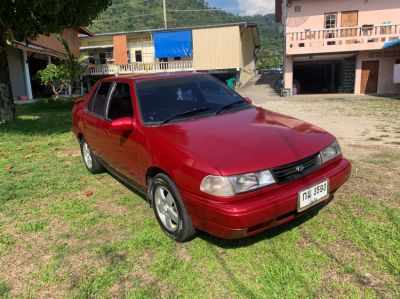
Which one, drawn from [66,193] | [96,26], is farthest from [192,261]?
[96,26]

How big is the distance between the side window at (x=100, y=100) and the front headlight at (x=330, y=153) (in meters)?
2.80

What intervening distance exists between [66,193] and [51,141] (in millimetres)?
3879

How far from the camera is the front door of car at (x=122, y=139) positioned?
3619mm

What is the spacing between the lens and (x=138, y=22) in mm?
61062

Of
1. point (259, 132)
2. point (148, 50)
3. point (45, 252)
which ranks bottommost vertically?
point (45, 252)

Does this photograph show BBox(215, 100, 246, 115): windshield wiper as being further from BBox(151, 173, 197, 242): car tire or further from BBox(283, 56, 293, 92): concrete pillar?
BBox(283, 56, 293, 92): concrete pillar

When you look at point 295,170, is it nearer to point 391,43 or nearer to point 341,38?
point 391,43

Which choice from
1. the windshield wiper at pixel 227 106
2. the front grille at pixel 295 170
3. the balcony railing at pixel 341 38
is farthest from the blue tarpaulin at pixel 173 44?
the front grille at pixel 295 170

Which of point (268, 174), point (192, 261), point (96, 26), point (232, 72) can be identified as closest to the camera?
point (268, 174)

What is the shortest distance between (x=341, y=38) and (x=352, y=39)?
0.63 m

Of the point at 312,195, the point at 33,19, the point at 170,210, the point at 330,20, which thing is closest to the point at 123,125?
the point at 170,210

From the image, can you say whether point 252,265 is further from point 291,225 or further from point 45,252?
point 45,252

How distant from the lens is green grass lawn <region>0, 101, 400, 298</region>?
8.30 ft

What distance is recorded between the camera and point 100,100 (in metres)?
4.70
